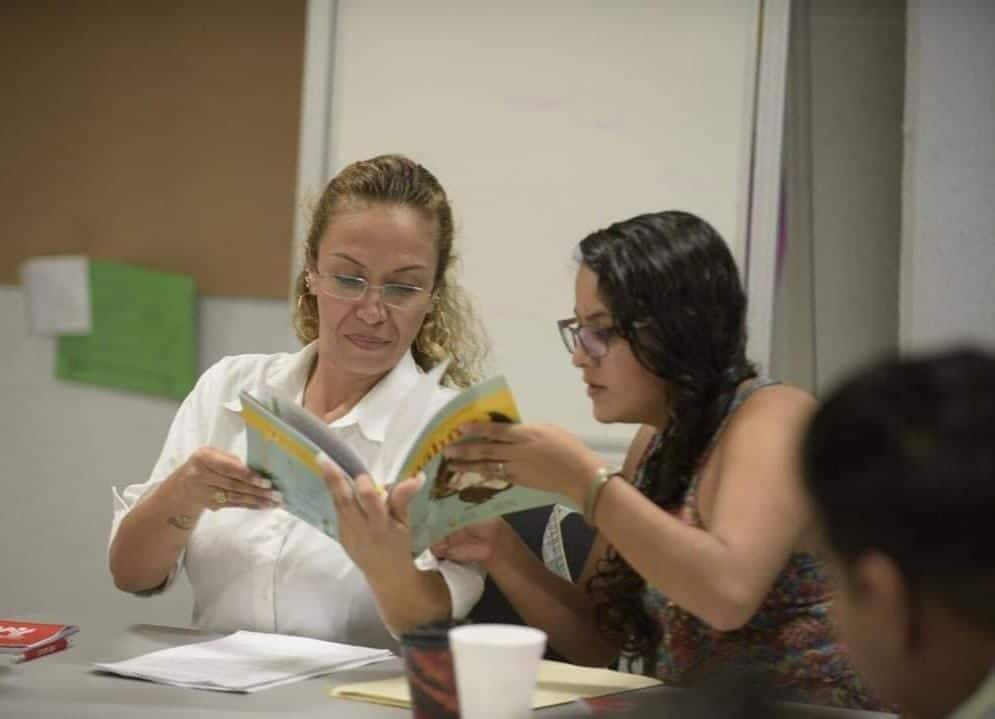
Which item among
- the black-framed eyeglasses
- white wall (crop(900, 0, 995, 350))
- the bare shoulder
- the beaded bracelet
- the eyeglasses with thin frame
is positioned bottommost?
the beaded bracelet

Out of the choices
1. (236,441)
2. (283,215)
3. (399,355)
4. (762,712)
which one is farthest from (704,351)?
(283,215)

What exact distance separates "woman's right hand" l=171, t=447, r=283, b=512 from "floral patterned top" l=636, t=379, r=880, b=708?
1.71 ft

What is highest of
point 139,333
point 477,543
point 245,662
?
point 139,333

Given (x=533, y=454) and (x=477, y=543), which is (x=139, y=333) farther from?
(x=533, y=454)

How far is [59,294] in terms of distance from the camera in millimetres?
2936

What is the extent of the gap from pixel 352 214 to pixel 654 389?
0.58 metres

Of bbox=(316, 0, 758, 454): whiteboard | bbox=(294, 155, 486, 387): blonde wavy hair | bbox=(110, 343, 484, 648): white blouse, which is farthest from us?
bbox=(316, 0, 758, 454): whiteboard

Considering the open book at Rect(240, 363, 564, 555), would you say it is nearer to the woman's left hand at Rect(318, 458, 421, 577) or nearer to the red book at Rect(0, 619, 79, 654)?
the woman's left hand at Rect(318, 458, 421, 577)

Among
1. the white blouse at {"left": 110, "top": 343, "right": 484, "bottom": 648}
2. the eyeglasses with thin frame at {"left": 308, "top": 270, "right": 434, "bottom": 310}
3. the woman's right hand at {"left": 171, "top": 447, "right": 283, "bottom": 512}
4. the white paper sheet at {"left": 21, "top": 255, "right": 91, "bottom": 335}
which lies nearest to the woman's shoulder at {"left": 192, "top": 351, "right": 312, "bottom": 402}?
the white blouse at {"left": 110, "top": 343, "right": 484, "bottom": 648}

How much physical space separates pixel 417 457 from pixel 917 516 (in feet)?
2.17

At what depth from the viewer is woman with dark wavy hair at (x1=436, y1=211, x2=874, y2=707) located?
1256mm

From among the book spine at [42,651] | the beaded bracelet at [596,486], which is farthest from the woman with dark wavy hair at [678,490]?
the book spine at [42,651]

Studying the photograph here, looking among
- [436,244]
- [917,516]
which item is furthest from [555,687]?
[436,244]

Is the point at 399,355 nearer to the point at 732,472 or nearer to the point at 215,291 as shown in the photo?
the point at 732,472
